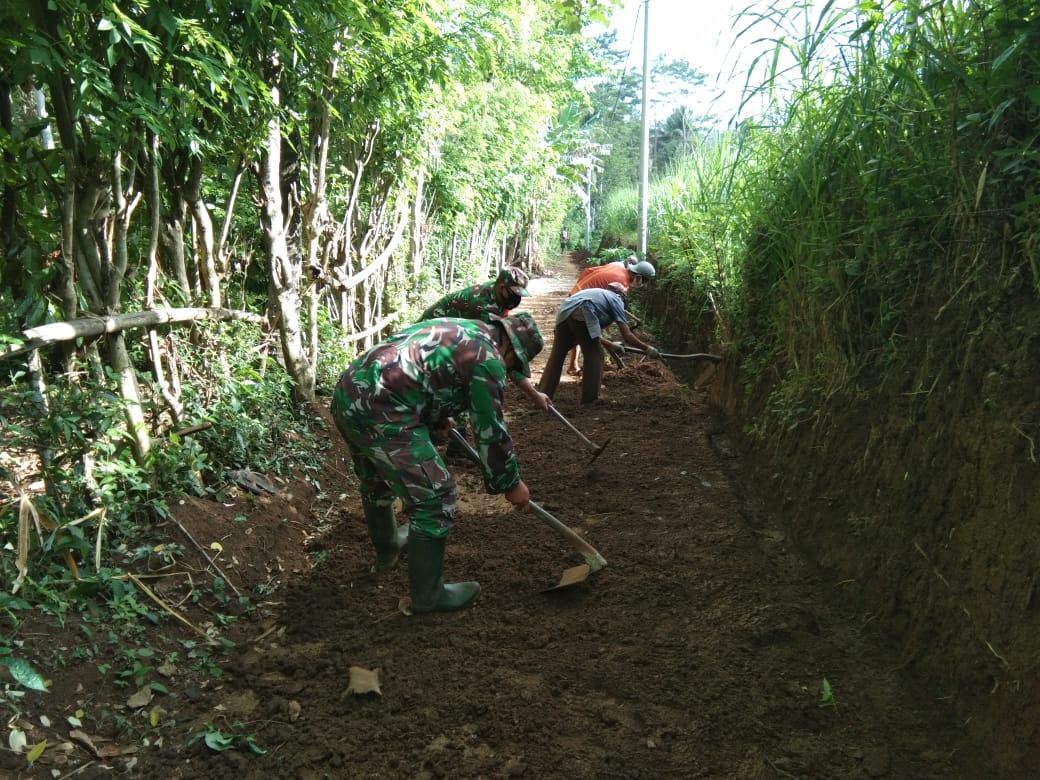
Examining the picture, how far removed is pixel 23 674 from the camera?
6.66ft

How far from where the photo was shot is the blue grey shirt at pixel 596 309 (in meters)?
6.17

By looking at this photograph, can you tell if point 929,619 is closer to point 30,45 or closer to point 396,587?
point 396,587

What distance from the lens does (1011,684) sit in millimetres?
1749

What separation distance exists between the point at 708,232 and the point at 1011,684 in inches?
195

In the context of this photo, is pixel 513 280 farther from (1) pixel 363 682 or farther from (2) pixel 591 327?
(1) pixel 363 682

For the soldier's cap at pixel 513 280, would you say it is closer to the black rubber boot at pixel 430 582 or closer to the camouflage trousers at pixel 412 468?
the camouflage trousers at pixel 412 468

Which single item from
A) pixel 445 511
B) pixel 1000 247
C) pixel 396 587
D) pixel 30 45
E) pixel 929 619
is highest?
pixel 30 45

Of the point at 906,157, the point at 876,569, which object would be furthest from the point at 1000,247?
the point at 876,569

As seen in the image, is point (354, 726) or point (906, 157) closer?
point (354, 726)

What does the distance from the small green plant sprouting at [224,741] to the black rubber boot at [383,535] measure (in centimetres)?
118

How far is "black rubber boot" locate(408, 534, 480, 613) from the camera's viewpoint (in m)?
2.72

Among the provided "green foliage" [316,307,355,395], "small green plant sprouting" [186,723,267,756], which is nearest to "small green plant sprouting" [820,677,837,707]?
"small green plant sprouting" [186,723,267,756]

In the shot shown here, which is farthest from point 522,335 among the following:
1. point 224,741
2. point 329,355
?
point 329,355

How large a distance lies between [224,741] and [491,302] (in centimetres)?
347
